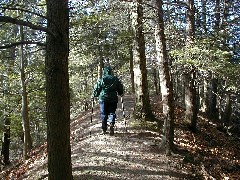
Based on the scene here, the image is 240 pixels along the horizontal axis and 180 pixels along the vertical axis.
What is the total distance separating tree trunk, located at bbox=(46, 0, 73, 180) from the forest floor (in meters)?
2.45

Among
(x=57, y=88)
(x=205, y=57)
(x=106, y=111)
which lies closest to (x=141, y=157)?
(x=106, y=111)

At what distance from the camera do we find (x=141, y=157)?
9.85 m

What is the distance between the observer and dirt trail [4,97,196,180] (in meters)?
8.67

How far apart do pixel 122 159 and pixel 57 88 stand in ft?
13.9

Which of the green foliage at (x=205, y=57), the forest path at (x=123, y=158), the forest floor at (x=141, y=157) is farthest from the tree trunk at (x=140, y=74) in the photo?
the green foliage at (x=205, y=57)

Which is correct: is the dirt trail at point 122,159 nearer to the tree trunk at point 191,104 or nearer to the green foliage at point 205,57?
the green foliage at point 205,57

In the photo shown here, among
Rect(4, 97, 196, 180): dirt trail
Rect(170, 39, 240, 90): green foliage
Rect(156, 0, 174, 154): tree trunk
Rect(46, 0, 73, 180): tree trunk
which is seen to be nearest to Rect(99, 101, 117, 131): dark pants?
Rect(4, 97, 196, 180): dirt trail

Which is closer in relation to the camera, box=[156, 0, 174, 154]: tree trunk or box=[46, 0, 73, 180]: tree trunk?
box=[46, 0, 73, 180]: tree trunk

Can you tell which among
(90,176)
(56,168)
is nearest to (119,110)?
(90,176)

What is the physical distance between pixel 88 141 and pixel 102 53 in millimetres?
13243

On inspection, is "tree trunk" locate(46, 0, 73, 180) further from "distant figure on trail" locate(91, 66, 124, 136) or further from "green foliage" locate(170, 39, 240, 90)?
"green foliage" locate(170, 39, 240, 90)

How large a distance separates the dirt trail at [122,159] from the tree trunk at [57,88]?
2.45 metres

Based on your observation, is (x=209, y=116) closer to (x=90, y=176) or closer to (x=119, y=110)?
(x=119, y=110)

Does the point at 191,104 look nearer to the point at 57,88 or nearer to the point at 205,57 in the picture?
the point at 205,57
